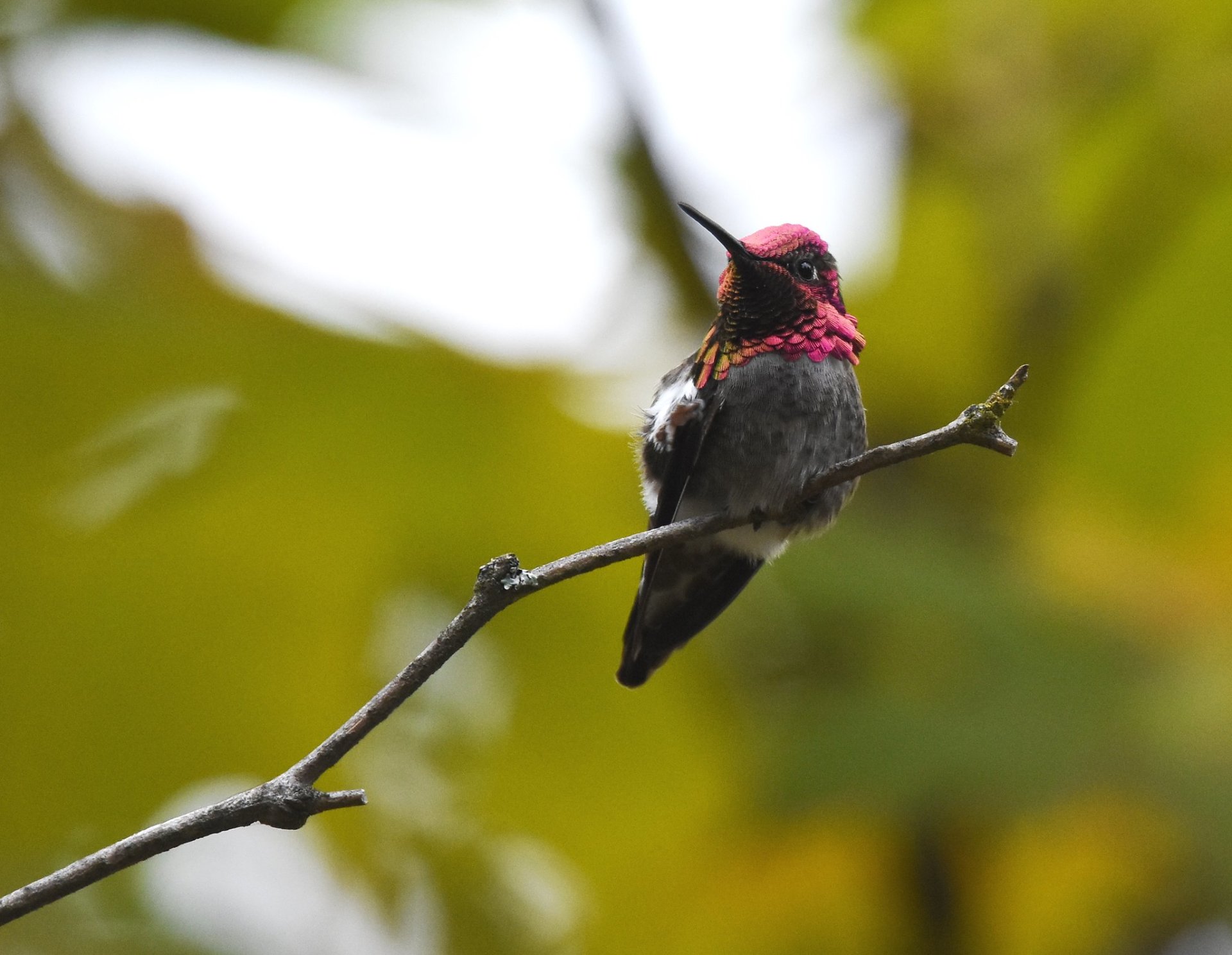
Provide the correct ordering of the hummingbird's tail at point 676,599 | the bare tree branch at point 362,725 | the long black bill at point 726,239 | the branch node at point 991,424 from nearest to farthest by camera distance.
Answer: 1. the bare tree branch at point 362,725
2. the branch node at point 991,424
3. the long black bill at point 726,239
4. the hummingbird's tail at point 676,599

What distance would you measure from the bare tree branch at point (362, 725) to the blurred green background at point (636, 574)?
0.84m

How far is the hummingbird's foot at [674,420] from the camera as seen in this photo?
302 cm

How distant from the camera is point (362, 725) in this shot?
4.64 ft

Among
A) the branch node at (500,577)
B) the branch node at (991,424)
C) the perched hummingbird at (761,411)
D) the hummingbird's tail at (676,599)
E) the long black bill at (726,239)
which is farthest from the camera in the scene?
the perched hummingbird at (761,411)

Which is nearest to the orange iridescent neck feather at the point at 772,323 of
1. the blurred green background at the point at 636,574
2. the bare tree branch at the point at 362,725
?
the blurred green background at the point at 636,574

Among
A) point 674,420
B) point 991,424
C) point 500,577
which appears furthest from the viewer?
point 674,420

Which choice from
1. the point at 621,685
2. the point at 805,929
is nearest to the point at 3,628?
the point at 621,685

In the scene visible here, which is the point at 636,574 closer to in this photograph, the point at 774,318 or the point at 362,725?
the point at 774,318

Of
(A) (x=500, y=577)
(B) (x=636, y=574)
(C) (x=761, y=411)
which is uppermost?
(C) (x=761, y=411)

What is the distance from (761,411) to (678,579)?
1.66 ft

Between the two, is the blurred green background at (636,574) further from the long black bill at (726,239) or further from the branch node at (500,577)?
the branch node at (500,577)

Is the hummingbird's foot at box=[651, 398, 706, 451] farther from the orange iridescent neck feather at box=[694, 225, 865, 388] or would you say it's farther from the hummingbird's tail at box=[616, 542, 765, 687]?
the hummingbird's tail at box=[616, 542, 765, 687]

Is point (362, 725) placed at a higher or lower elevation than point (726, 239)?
lower

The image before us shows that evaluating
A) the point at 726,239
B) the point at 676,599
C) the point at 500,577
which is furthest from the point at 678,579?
the point at 500,577
